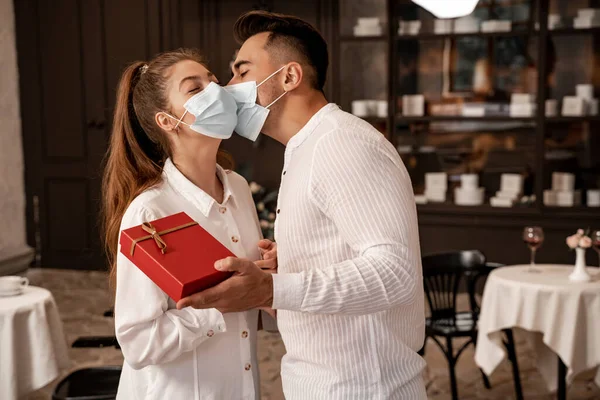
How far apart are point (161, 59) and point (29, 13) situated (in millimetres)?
6597

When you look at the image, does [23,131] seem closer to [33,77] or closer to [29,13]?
[33,77]

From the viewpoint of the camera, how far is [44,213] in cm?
821

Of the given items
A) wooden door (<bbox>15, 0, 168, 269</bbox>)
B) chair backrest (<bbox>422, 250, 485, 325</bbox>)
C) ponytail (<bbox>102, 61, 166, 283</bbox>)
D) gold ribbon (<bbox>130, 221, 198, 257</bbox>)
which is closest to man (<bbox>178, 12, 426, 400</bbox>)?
gold ribbon (<bbox>130, 221, 198, 257</bbox>)

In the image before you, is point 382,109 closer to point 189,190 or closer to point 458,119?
point 458,119

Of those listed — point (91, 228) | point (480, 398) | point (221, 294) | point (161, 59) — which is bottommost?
point (480, 398)

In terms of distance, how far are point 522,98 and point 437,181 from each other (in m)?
1.04

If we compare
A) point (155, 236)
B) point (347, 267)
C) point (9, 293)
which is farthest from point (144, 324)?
point (9, 293)

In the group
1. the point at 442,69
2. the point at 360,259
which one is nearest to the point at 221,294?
the point at 360,259

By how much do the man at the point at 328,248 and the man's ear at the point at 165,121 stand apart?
22cm

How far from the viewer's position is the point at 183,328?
1.84 meters

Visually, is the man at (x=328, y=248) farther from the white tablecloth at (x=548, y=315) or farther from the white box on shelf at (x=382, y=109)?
the white box on shelf at (x=382, y=109)

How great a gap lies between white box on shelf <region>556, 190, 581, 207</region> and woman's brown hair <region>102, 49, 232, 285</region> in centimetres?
500

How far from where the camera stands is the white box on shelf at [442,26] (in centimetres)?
675

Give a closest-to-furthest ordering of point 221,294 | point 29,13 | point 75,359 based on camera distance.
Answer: point 221,294, point 75,359, point 29,13
